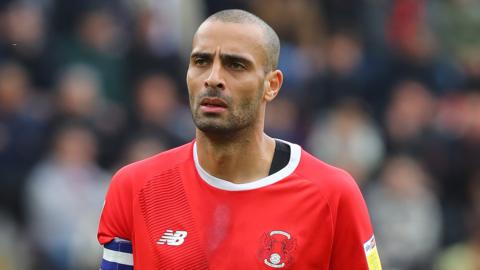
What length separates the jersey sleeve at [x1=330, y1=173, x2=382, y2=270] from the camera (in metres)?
5.72

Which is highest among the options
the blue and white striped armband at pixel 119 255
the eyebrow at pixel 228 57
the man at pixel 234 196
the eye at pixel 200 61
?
the eyebrow at pixel 228 57

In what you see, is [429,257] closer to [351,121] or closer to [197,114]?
[351,121]

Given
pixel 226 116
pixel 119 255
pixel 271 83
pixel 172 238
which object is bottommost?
pixel 119 255

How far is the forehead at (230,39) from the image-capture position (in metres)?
5.65

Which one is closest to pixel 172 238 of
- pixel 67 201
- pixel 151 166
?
pixel 151 166

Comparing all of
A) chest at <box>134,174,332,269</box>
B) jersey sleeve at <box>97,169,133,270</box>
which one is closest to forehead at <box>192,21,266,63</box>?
chest at <box>134,174,332,269</box>

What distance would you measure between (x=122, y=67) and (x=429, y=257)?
3737 mm

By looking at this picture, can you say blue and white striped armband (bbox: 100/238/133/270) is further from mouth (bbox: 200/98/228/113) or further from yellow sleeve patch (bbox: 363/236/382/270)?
yellow sleeve patch (bbox: 363/236/382/270)

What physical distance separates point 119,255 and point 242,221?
0.61 m

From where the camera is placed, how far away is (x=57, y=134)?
11.2 m

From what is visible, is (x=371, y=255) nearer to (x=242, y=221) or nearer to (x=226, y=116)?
(x=242, y=221)

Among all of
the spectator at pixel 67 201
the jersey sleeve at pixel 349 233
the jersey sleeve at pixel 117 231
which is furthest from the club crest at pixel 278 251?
the spectator at pixel 67 201

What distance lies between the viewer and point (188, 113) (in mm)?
12203

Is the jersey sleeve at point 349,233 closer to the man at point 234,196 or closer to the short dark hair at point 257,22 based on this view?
the man at point 234,196
